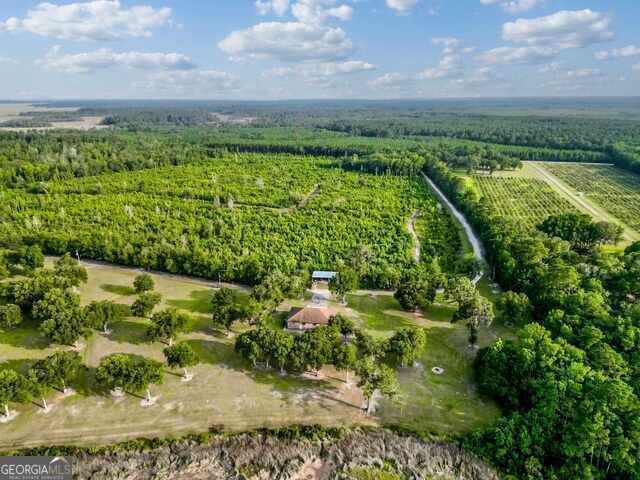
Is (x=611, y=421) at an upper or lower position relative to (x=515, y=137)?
lower

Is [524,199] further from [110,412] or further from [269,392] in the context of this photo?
[110,412]

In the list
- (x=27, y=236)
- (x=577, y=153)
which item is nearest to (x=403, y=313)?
(x=27, y=236)

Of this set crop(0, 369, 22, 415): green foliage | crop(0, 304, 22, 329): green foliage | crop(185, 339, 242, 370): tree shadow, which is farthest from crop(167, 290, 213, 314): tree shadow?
crop(0, 369, 22, 415): green foliage

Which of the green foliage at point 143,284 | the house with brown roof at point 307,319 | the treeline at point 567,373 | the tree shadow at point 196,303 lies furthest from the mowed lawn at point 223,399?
the green foliage at point 143,284

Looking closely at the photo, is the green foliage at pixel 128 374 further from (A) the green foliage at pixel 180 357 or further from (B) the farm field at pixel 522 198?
(B) the farm field at pixel 522 198

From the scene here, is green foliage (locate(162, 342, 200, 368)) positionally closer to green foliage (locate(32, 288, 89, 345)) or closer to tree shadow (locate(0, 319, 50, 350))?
green foliage (locate(32, 288, 89, 345))

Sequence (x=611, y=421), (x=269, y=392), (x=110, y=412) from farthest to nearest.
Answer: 1. (x=269, y=392)
2. (x=110, y=412)
3. (x=611, y=421)
